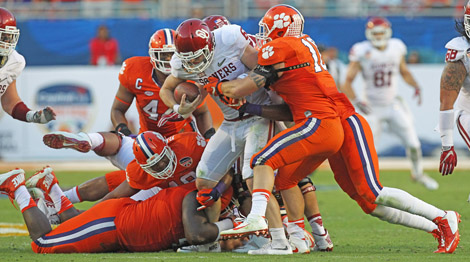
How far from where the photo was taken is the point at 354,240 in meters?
5.85

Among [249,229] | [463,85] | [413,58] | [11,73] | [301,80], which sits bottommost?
[413,58]

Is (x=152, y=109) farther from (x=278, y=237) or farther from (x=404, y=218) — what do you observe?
(x=404, y=218)

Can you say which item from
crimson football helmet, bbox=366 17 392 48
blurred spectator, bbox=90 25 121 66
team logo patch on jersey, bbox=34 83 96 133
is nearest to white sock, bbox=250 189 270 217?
crimson football helmet, bbox=366 17 392 48

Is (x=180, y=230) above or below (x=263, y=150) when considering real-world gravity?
below

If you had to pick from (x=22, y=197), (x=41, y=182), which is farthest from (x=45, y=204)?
(x=22, y=197)

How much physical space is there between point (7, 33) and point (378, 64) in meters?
5.78

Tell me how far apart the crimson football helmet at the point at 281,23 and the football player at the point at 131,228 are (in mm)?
1196

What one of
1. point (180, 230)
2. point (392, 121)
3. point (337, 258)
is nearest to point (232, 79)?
point (180, 230)

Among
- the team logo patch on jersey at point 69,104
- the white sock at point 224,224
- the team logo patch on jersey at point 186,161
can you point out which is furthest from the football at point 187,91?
the team logo patch on jersey at point 69,104

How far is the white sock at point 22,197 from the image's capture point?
17.5 ft

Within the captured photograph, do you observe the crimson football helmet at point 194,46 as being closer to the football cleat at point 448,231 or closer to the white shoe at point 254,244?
the white shoe at point 254,244

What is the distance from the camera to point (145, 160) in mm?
5254

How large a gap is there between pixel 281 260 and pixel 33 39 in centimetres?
994

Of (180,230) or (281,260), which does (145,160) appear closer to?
(180,230)
